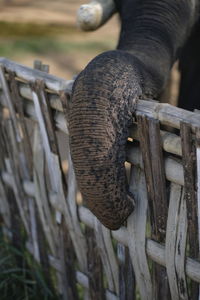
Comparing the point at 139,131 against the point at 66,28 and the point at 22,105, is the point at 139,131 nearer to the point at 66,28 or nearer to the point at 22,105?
the point at 22,105

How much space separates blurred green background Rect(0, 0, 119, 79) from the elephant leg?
1966mm

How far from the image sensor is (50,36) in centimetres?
521

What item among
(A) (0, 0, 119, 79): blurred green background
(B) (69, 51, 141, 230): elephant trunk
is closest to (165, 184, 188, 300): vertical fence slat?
(B) (69, 51, 141, 230): elephant trunk

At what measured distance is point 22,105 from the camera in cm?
198

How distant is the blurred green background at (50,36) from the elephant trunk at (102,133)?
2.88 m

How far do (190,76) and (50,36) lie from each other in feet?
9.75

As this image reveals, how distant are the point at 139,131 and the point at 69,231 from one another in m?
0.59

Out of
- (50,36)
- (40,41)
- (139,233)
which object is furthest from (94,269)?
(50,36)

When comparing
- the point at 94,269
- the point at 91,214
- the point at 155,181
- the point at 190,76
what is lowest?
the point at 94,269

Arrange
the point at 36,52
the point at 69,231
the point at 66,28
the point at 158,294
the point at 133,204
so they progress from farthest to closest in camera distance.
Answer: the point at 66,28
the point at 36,52
the point at 69,231
the point at 158,294
the point at 133,204

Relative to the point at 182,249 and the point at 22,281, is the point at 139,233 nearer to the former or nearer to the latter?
the point at 182,249

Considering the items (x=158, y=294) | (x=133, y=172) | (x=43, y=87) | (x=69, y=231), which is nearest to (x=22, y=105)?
(x=43, y=87)

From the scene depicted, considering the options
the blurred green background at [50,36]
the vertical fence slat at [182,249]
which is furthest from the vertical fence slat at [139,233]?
the blurred green background at [50,36]

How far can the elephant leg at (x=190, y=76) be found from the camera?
2.30m
